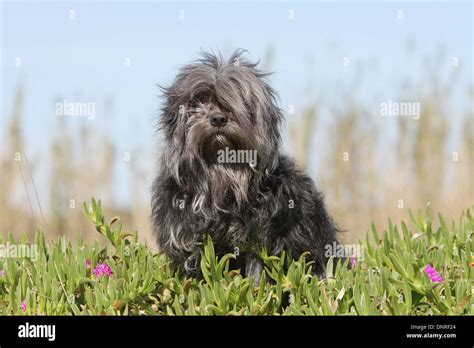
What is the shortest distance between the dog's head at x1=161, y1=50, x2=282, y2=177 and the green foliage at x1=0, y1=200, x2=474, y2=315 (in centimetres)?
68

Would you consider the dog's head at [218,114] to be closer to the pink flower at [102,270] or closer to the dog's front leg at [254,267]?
the dog's front leg at [254,267]

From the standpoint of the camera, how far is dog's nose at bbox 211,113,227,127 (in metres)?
5.36

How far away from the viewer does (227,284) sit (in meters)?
5.43

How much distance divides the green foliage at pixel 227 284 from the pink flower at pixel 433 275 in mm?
59

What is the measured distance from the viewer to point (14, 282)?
5.76m

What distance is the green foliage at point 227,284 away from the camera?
5.05 m

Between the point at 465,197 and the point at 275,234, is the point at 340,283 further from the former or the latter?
the point at 465,197

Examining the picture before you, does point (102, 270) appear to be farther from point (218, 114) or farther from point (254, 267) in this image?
point (218, 114)

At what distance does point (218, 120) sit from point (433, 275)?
69.9 inches

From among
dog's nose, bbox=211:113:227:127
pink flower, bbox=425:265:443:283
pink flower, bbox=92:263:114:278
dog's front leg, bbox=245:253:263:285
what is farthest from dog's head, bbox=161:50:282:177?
pink flower, bbox=425:265:443:283

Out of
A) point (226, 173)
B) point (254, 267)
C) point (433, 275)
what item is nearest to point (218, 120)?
point (226, 173)

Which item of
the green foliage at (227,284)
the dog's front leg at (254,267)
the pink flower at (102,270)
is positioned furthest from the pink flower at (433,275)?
the pink flower at (102,270)
